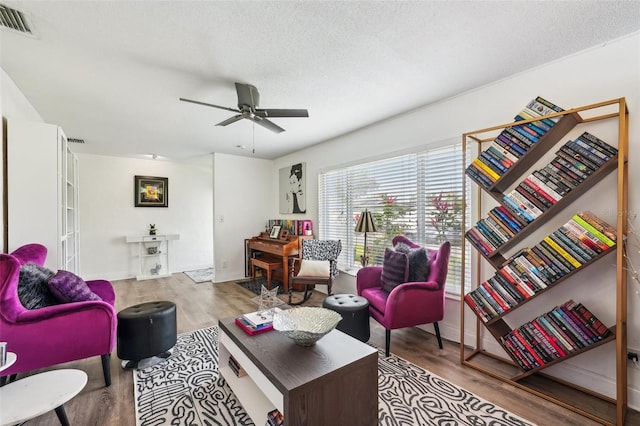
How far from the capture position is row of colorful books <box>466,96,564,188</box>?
190cm

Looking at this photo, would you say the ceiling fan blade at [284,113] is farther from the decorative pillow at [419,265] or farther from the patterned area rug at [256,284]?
the patterned area rug at [256,284]

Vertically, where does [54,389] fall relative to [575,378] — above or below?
above

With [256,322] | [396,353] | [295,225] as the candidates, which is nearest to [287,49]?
[256,322]

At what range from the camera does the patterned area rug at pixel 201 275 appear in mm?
5276

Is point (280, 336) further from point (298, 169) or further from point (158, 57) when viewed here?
point (298, 169)

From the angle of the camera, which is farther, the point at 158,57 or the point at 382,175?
the point at 382,175

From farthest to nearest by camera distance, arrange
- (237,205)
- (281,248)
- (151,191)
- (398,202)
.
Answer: (151,191), (237,205), (281,248), (398,202)

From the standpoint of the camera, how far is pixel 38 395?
4.31 ft

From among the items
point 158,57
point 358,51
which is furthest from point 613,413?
point 158,57

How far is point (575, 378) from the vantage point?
1992mm

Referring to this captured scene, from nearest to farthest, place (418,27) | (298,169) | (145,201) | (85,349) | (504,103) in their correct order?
(418,27) < (85,349) < (504,103) < (298,169) < (145,201)

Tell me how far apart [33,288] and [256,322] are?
5.21 ft

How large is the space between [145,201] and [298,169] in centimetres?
336

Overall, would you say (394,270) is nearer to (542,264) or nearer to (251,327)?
(542,264)
